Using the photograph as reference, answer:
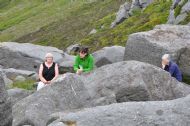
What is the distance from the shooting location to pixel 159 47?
3131 cm

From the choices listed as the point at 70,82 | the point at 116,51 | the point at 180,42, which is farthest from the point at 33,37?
the point at 70,82

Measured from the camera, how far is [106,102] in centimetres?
2159

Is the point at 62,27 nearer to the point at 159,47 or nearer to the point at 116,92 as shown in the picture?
the point at 159,47

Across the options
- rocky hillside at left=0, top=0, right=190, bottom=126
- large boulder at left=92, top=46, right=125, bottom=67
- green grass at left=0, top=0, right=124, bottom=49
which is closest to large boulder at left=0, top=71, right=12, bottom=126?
rocky hillside at left=0, top=0, right=190, bottom=126

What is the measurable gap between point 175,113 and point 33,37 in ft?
435

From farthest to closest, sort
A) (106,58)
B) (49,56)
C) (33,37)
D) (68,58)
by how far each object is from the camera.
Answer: (33,37), (68,58), (106,58), (49,56)

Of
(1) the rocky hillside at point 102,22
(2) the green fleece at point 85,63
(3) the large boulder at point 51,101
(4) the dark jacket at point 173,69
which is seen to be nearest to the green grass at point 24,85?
(2) the green fleece at point 85,63

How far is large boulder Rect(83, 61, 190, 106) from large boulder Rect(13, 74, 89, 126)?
826 millimetres

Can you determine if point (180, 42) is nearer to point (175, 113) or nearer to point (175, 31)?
point (175, 31)

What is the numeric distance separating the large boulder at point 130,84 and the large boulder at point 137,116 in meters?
6.49

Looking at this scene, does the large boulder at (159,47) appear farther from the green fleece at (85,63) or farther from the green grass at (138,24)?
the green grass at (138,24)

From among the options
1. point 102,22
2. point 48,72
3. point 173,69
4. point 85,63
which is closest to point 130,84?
point 173,69

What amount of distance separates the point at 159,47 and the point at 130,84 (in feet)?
31.0

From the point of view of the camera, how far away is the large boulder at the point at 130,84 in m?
22.2
